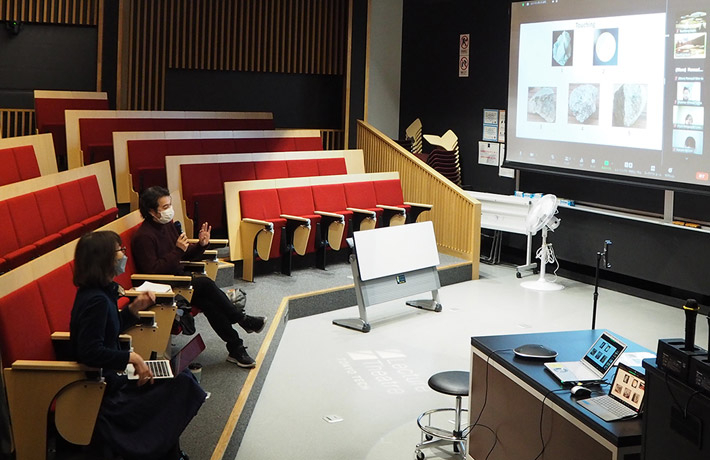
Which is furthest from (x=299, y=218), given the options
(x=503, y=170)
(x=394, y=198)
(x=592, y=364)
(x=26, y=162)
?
(x=592, y=364)

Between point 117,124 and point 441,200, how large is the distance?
2.79m

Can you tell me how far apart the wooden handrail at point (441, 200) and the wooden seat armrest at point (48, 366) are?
4.48 meters

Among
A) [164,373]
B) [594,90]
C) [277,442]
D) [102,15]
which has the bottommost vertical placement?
[277,442]

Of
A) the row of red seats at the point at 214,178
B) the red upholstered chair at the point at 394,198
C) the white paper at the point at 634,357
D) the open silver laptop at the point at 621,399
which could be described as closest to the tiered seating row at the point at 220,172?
the row of red seats at the point at 214,178

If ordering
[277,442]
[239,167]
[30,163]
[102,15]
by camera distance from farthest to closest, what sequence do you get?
[102,15], [239,167], [30,163], [277,442]

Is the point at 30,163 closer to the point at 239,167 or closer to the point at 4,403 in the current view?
the point at 239,167

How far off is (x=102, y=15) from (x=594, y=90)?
4643 millimetres

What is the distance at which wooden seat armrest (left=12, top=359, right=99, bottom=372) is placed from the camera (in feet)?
→ 8.61

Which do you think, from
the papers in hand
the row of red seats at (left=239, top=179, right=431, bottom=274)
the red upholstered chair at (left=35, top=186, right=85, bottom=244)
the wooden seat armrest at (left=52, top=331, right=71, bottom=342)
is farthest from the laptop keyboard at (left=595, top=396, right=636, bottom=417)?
the row of red seats at (left=239, top=179, right=431, bottom=274)

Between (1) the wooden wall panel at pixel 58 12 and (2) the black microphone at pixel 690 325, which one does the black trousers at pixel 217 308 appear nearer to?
(2) the black microphone at pixel 690 325

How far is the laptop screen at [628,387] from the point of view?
2.51 meters

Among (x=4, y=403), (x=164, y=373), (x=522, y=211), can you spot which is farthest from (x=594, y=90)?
(x=4, y=403)

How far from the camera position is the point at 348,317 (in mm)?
5609

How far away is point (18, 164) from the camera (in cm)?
522
